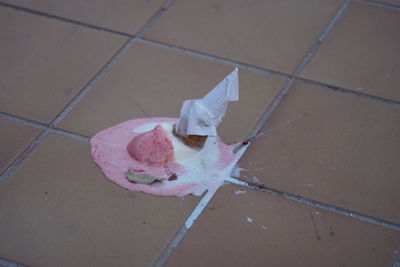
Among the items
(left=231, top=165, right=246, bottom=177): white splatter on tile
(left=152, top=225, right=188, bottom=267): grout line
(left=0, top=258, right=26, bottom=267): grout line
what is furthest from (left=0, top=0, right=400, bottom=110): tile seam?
(left=0, top=258, right=26, bottom=267): grout line

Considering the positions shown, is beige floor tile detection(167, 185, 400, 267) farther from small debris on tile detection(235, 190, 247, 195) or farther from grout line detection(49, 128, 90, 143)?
grout line detection(49, 128, 90, 143)

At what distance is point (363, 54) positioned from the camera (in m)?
2.80

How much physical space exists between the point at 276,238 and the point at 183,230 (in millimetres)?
322

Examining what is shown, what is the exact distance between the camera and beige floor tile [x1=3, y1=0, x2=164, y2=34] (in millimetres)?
3002

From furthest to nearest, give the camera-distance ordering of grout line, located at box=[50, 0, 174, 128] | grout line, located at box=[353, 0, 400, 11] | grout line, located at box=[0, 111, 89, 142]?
grout line, located at box=[353, 0, 400, 11], grout line, located at box=[50, 0, 174, 128], grout line, located at box=[0, 111, 89, 142]

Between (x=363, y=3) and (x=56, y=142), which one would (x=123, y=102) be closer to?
(x=56, y=142)

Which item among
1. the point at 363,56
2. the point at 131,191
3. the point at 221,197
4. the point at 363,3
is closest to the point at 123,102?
the point at 131,191

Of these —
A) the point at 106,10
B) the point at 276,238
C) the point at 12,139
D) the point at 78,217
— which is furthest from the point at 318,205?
the point at 106,10

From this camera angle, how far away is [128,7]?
312 cm

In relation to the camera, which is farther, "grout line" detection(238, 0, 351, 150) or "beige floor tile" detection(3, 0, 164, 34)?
"beige floor tile" detection(3, 0, 164, 34)

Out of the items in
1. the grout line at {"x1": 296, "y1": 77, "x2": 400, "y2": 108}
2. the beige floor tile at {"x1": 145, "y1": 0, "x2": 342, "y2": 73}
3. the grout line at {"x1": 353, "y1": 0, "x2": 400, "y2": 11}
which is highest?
the grout line at {"x1": 353, "y1": 0, "x2": 400, "y2": 11}

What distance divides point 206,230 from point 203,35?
4.12ft

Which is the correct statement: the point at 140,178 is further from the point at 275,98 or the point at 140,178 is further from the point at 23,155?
the point at 275,98

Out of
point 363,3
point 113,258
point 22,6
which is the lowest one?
point 113,258
